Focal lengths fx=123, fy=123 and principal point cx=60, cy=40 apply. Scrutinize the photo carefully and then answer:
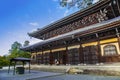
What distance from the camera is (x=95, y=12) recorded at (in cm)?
1427

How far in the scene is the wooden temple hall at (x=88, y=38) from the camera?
10.7 metres

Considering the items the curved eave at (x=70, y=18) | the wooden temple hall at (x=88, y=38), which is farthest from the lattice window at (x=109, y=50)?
the curved eave at (x=70, y=18)

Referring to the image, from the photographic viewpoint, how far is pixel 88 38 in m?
12.6

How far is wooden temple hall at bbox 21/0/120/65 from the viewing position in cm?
1066

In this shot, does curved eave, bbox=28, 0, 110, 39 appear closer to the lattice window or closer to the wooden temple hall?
the wooden temple hall

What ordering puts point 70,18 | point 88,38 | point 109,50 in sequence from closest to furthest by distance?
point 109,50
point 88,38
point 70,18

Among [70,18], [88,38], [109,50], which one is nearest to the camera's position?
[109,50]

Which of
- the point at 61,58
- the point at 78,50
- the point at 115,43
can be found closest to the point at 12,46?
the point at 61,58

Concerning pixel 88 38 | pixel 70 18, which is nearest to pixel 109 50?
pixel 88 38

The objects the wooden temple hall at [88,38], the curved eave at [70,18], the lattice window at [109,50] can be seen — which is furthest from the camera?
the curved eave at [70,18]

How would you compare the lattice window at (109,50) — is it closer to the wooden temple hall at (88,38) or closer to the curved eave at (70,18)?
the wooden temple hall at (88,38)

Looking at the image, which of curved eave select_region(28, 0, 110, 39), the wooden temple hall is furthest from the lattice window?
curved eave select_region(28, 0, 110, 39)

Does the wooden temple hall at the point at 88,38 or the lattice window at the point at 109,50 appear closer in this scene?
the lattice window at the point at 109,50

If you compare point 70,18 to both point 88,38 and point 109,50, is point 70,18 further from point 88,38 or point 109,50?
A: point 109,50
